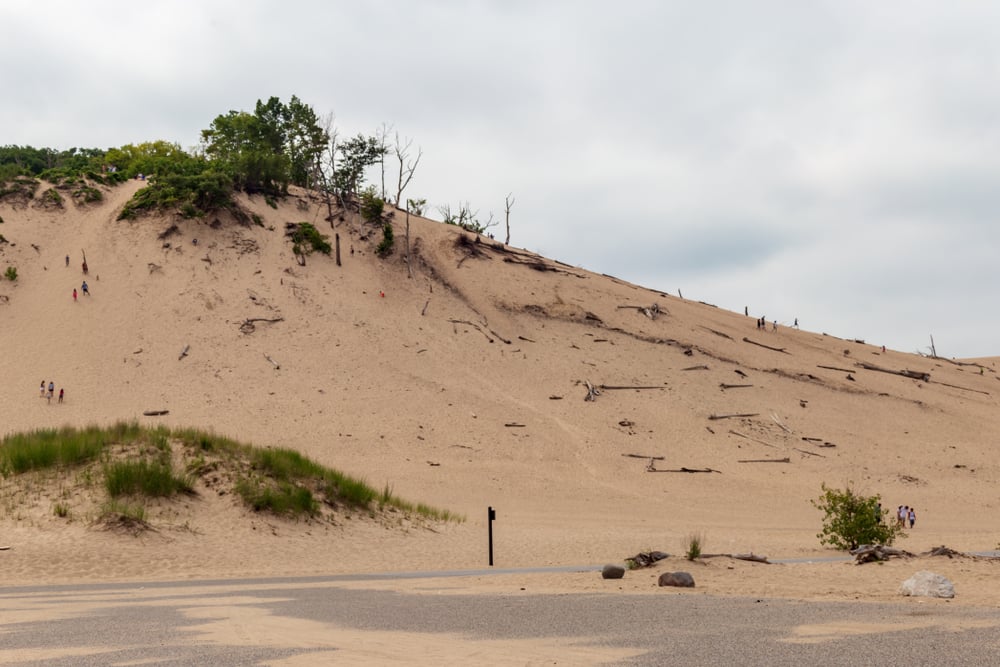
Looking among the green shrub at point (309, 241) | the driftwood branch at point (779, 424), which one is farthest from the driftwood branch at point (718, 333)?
the green shrub at point (309, 241)

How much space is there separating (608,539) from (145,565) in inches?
523

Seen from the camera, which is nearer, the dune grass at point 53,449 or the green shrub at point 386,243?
the dune grass at point 53,449

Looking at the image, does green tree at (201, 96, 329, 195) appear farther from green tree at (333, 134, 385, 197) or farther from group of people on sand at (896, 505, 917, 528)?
group of people on sand at (896, 505, 917, 528)

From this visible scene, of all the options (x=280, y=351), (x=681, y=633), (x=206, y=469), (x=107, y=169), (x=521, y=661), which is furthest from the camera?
(x=107, y=169)

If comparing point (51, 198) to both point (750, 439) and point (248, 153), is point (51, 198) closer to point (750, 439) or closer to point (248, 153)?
point (248, 153)

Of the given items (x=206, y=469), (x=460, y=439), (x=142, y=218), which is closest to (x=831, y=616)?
(x=206, y=469)

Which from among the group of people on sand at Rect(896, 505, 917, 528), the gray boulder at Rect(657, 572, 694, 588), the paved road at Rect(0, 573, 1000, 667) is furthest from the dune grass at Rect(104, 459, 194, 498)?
the group of people on sand at Rect(896, 505, 917, 528)

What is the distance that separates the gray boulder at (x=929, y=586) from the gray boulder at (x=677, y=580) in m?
3.69

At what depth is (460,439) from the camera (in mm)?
47125

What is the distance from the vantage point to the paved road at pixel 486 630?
8.88 m

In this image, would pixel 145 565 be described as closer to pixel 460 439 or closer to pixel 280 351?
pixel 460 439

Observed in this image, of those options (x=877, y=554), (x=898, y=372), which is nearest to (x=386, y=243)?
(x=898, y=372)

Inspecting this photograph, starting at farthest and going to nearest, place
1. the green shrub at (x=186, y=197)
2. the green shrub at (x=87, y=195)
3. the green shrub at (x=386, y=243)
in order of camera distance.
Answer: the green shrub at (x=87, y=195) < the green shrub at (x=386, y=243) < the green shrub at (x=186, y=197)

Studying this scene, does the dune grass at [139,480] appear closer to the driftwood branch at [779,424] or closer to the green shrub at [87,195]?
the driftwood branch at [779,424]
